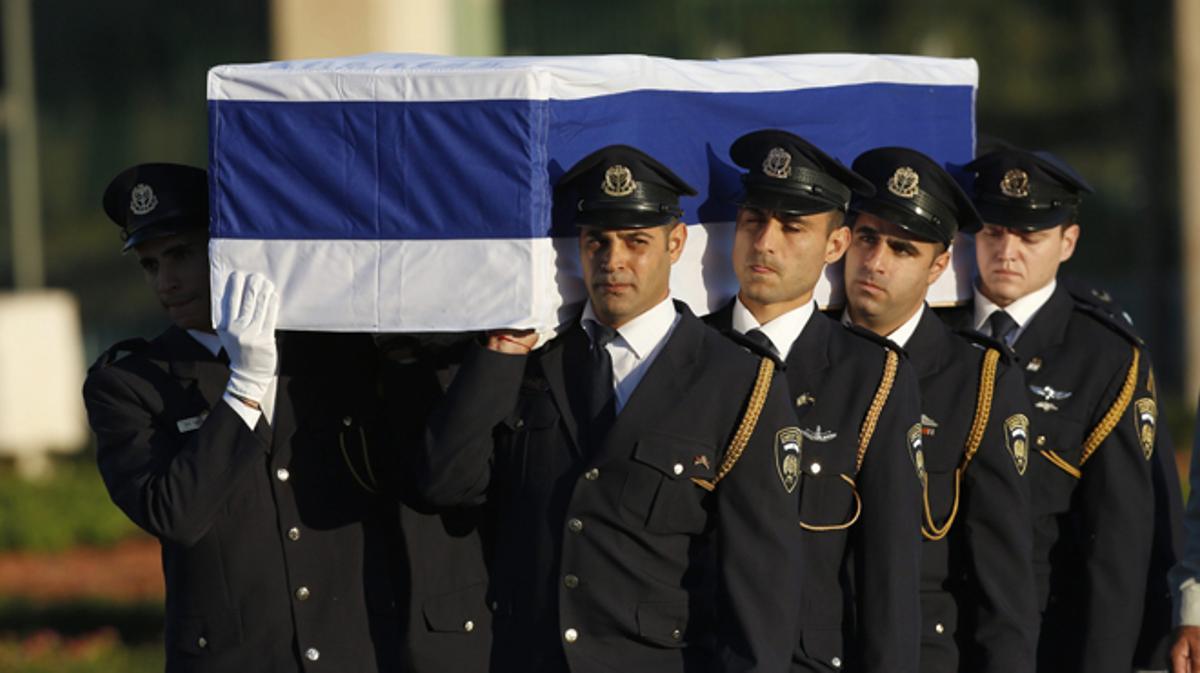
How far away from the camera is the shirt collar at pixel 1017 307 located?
592cm

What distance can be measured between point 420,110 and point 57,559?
8.39 m

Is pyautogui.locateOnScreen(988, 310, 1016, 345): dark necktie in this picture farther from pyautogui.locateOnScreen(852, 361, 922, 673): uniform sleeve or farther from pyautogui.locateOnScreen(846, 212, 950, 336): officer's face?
pyautogui.locateOnScreen(852, 361, 922, 673): uniform sleeve

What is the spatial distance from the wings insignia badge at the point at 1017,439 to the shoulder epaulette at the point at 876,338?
38 cm

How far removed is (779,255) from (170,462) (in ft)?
4.94

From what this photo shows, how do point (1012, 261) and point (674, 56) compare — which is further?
point (674, 56)

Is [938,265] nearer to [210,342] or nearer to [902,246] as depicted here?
[902,246]

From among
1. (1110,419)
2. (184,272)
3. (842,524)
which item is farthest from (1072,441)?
(184,272)

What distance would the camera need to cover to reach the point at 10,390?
16.8 meters

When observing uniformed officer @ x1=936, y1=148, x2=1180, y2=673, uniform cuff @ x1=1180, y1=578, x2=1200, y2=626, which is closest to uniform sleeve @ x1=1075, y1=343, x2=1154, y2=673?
uniformed officer @ x1=936, y1=148, x2=1180, y2=673

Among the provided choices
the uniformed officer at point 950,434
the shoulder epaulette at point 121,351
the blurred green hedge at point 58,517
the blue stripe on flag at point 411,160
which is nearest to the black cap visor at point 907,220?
the uniformed officer at point 950,434

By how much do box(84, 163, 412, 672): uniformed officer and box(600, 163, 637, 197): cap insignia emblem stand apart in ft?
2.70

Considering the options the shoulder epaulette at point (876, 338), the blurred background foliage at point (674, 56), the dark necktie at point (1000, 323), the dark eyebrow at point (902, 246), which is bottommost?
the blurred background foliage at point (674, 56)

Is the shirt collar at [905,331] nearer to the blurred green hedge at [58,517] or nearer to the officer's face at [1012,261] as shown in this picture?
the officer's face at [1012,261]

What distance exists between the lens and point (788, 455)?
479 centimetres
